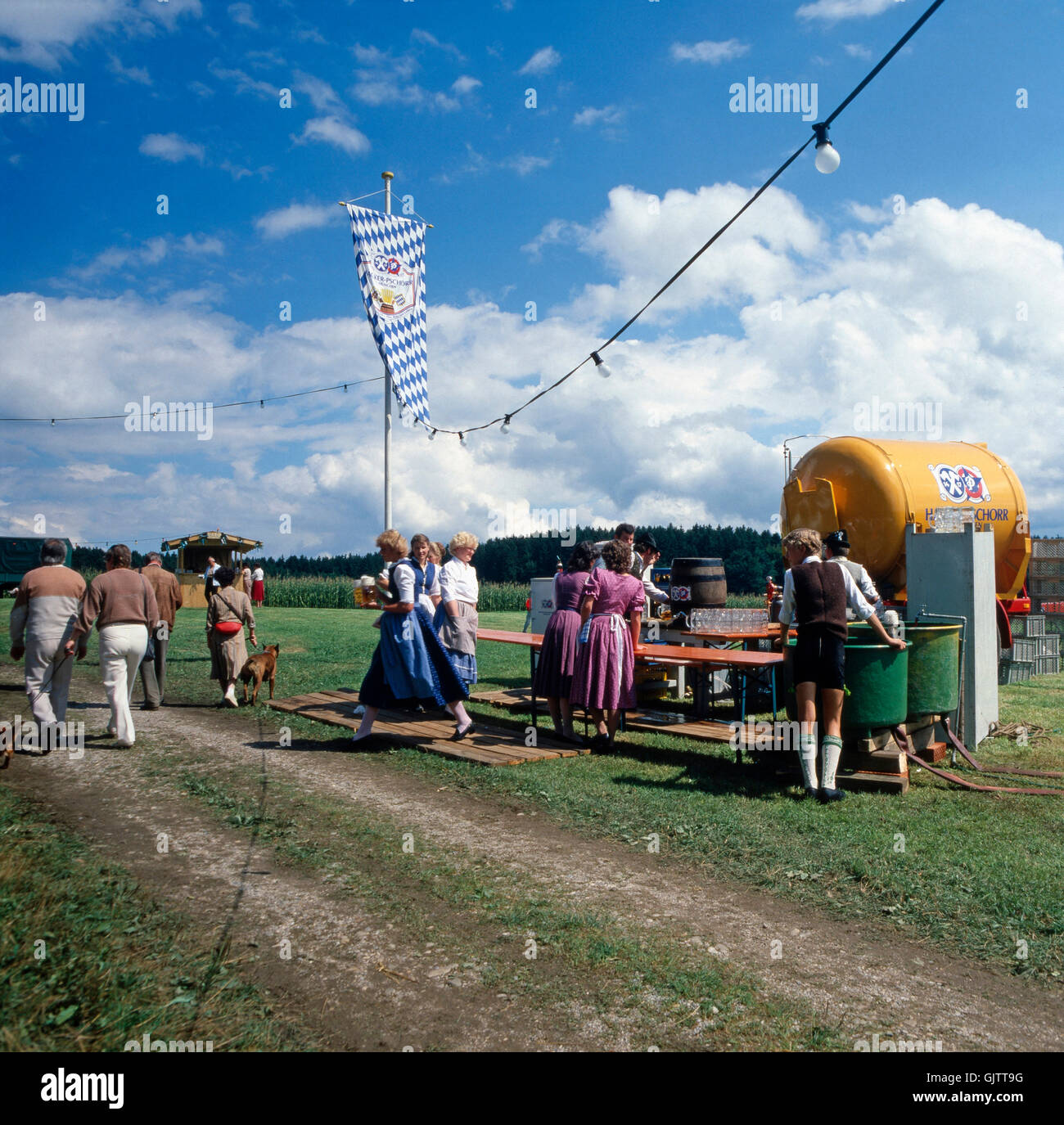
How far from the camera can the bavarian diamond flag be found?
37.6 ft

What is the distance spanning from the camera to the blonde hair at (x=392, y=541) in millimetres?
8062

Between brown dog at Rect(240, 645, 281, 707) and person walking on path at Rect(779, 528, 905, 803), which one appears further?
brown dog at Rect(240, 645, 281, 707)

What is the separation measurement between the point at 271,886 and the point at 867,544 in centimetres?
902

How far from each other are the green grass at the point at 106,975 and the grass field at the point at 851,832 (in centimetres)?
282

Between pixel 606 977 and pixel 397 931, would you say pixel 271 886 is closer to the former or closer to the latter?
pixel 397 931

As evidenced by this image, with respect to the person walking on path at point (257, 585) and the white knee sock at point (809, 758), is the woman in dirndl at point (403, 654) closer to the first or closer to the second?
the white knee sock at point (809, 758)

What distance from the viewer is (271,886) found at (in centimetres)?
460

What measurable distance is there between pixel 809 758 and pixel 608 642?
215 centimetres

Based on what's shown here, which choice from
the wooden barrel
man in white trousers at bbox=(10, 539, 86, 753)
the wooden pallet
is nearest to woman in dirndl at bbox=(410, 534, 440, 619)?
the wooden pallet

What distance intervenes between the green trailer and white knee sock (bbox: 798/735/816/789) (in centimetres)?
3716

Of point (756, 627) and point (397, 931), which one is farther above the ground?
point (756, 627)

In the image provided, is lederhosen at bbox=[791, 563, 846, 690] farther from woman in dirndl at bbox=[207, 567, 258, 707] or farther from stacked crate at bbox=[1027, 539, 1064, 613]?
stacked crate at bbox=[1027, 539, 1064, 613]

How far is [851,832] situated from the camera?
5613 millimetres
